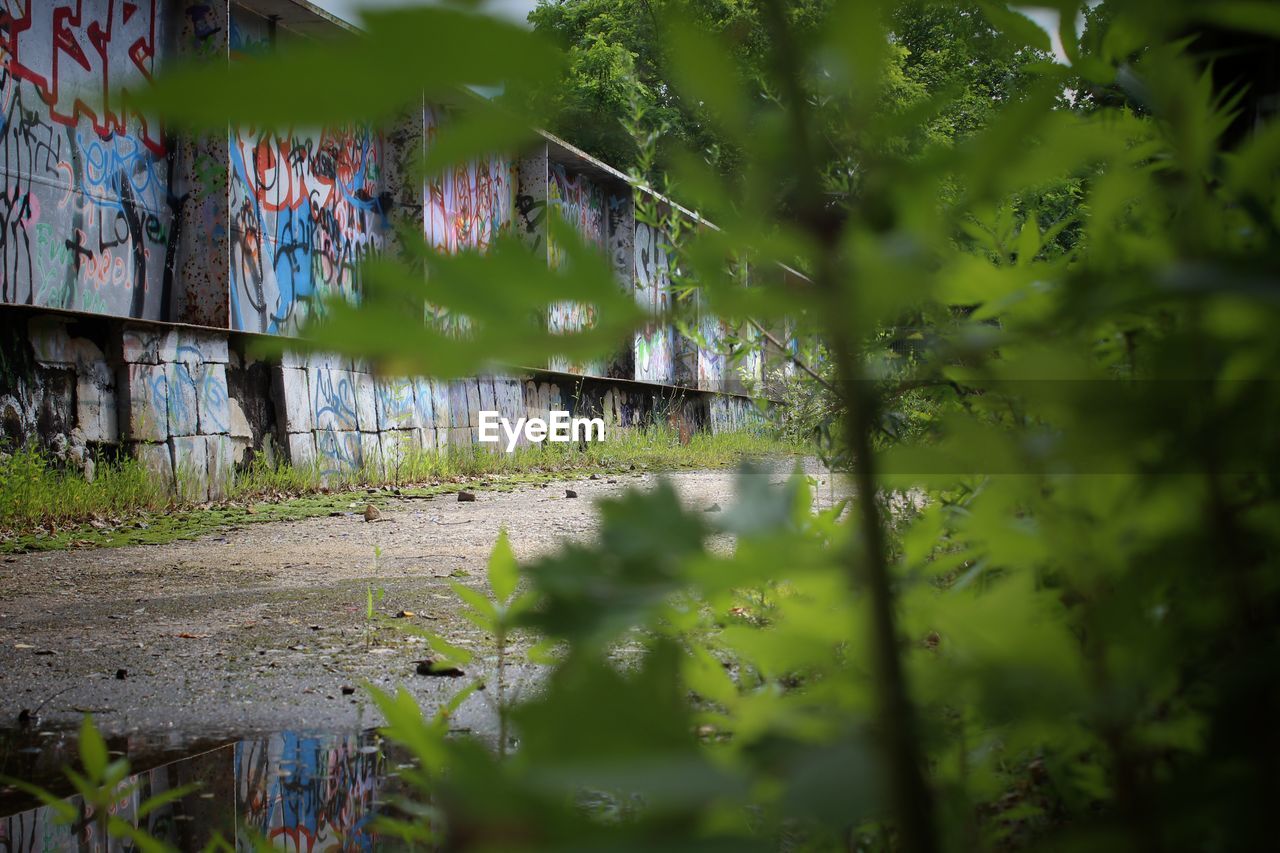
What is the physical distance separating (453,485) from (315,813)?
7.51 metres

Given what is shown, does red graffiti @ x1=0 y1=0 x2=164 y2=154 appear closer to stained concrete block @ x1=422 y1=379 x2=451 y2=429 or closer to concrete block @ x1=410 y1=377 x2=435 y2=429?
concrete block @ x1=410 y1=377 x2=435 y2=429

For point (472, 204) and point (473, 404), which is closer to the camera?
point (473, 404)

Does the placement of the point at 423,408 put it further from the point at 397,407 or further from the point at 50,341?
the point at 50,341

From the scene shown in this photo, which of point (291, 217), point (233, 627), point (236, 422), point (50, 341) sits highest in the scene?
point (291, 217)

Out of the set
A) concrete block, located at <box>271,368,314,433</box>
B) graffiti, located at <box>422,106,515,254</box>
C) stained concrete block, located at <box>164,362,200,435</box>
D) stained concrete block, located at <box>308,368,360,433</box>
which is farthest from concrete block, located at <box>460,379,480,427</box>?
stained concrete block, located at <box>164,362,200,435</box>

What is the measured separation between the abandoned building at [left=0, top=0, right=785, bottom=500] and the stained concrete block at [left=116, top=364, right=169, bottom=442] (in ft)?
0.04

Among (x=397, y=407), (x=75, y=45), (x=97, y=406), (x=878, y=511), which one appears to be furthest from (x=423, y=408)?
(x=878, y=511)

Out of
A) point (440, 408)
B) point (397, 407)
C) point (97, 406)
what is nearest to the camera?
point (97, 406)

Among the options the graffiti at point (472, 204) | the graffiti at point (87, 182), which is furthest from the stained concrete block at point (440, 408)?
the graffiti at point (87, 182)

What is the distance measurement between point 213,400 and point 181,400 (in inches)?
14.2

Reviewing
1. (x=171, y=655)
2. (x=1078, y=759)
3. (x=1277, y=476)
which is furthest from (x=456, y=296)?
(x=171, y=655)

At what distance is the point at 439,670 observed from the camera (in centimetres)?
258

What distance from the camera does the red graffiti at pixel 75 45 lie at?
7.46m

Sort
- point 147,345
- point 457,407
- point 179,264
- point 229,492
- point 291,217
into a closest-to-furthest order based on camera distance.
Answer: point 147,345 < point 229,492 < point 179,264 < point 291,217 < point 457,407
